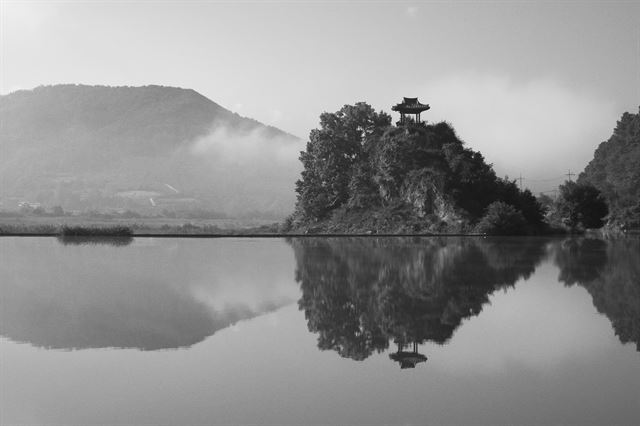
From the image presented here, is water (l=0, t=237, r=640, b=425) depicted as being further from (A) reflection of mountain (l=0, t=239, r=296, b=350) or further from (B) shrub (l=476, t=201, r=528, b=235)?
(B) shrub (l=476, t=201, r=528, b=235)

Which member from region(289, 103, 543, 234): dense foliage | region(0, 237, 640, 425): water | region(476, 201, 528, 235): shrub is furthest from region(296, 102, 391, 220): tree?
region(0, 237, 640, 425): water

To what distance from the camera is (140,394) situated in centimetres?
920

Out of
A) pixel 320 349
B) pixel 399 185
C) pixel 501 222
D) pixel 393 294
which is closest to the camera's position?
pixel 320 349

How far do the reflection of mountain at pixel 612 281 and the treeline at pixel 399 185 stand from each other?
103 feet

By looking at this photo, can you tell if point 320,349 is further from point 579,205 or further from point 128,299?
point 579,205

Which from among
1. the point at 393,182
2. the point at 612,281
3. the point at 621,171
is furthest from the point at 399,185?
the point at 621,171

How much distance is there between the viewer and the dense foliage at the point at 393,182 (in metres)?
73.9

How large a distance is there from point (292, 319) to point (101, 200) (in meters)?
173

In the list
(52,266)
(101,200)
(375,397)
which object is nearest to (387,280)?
(375,397)

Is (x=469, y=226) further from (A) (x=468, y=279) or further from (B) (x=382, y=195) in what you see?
(A) (x=468, y=279)

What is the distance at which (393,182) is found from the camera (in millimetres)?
80312

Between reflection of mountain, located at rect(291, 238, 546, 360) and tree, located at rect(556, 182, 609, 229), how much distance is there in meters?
47.0

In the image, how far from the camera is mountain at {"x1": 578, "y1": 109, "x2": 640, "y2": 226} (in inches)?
3297

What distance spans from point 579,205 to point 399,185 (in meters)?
23.3
